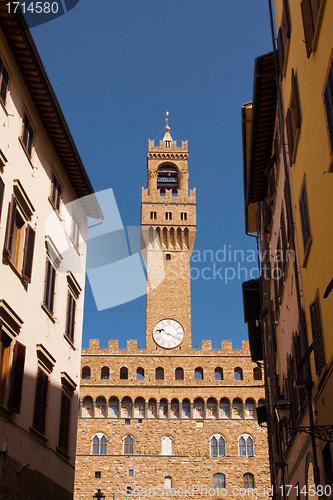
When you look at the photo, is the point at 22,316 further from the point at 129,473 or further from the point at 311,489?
the point at 129,473

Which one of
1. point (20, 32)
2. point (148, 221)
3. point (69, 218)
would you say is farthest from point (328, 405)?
point (148, 221)

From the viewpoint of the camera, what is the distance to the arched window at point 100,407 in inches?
1608

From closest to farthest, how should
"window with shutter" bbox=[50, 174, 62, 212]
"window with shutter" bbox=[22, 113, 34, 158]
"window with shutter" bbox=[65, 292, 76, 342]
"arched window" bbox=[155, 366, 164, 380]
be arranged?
1. "window with shutter" bbox=[22, 113, 34, 158]
2. "window with shutter" bbox=[50, 174, 62, 212]
3. "window with shutter" bbox=[65, 292, 76, 342]
4. "arched window" bbox=[155, 366, 164, 380]

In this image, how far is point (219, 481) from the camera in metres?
38.8

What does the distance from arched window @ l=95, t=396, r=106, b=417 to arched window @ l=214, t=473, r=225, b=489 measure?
334 inches

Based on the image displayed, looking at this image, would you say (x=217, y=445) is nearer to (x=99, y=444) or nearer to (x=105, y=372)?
(x=99, y=444)

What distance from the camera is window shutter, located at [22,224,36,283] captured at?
11.2m

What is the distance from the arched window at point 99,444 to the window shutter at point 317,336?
33.4 metres

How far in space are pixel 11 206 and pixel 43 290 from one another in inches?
Answer: 101

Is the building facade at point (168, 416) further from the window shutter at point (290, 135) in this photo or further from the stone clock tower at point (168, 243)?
the window shutter at point (290, 135)

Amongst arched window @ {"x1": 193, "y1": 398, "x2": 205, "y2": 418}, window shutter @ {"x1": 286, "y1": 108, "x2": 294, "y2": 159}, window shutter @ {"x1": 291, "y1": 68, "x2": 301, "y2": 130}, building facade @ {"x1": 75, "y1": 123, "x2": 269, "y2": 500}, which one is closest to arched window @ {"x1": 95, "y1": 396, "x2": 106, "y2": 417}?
building facade @ {"x1": 75, "y1": 123, "x2": 269, "y2": 500}

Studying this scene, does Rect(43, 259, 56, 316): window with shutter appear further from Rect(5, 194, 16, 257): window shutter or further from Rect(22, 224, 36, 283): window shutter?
Rect(5, 194, 16, 257): window shutter

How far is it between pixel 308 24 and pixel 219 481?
35.4 meters

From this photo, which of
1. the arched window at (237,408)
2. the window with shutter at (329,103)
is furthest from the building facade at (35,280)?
the arched window at (237,408)
